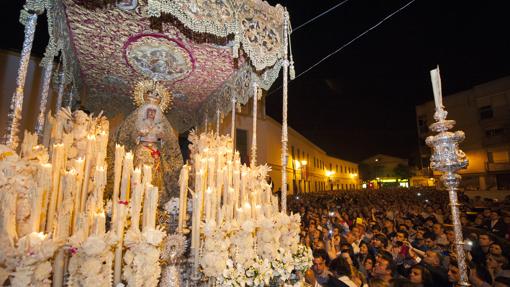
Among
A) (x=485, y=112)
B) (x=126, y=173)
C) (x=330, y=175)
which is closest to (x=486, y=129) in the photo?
(x=485, y=112)

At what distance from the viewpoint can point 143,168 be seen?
480 cm

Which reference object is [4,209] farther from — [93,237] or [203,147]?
[203,147]

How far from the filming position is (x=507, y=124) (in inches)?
887

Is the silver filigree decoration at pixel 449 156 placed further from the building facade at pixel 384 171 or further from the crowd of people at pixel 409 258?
the building facade at pixel 384 171

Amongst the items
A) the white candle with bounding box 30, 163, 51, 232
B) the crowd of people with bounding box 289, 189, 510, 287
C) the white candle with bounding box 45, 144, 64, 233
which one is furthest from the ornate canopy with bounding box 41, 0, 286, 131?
the crowd of people with bounding box 289, 189, 510, 287

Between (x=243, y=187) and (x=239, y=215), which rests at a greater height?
(x=243, y=187)

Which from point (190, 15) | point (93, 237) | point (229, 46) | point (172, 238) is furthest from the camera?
point (229, 46)

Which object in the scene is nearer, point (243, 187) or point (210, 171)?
point (210, 171)

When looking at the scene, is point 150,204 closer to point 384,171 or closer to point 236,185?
point 236,185

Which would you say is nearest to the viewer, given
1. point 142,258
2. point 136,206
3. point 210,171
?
point 142,258

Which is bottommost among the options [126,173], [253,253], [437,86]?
[253,253]

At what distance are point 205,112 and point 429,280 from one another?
6.61 metres

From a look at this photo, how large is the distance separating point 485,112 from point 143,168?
29155mm

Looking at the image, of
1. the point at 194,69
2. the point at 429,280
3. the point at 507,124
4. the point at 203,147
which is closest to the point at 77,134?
the point at 203,147
